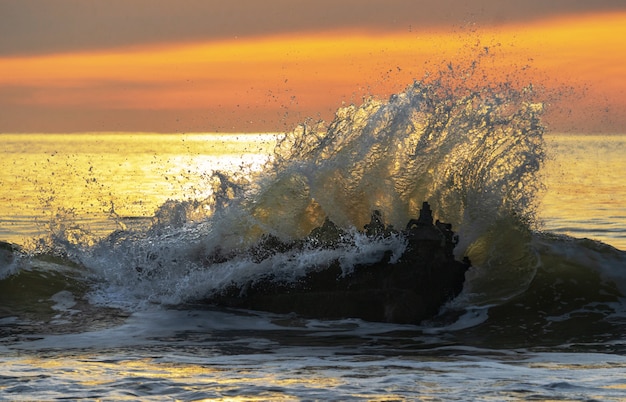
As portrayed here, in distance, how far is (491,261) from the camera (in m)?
12.7

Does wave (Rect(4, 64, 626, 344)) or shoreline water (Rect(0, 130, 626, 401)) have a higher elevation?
wave (Rect(4, 64, 626, 344))

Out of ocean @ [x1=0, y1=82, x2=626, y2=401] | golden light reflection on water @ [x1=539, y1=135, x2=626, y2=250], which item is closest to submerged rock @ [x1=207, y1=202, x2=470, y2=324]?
ocean @ [x1=0, y1=82, x2=626, y2=401]

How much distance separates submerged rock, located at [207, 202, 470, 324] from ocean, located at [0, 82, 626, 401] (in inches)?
6.9

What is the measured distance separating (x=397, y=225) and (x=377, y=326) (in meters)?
2.55

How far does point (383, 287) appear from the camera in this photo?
10922 mm

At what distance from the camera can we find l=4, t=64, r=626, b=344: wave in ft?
41.2

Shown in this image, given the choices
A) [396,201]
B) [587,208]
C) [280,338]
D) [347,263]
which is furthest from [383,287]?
[587,208]

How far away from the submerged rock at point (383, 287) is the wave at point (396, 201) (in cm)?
76

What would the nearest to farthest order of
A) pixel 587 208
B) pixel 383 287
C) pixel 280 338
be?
1. pixel 280 338
2. pixel 383 287
3. pixel 587 208

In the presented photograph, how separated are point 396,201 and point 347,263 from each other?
2305 millimetres

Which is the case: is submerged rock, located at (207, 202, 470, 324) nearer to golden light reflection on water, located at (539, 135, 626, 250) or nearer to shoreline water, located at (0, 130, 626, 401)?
shoreline water, located at (0, 130, 626, 401)

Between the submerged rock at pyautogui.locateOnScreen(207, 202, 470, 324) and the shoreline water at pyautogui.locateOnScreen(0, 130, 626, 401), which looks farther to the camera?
the submerged rock at pyautogui.locateOnScreen(207, 202, 470, 324)

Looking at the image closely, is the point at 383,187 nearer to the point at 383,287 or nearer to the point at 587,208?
the point at 383,287

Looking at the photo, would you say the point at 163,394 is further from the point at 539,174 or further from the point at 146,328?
the point at 539,174
